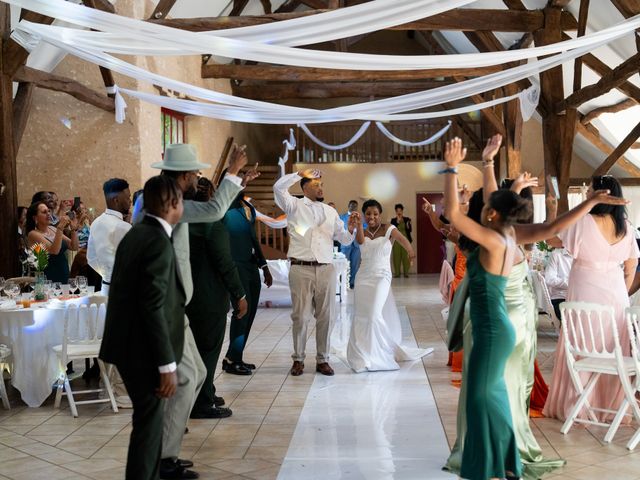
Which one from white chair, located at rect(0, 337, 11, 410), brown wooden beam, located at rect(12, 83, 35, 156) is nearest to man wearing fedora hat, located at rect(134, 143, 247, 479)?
white chair, located at rect(0, 337, 11, 410)

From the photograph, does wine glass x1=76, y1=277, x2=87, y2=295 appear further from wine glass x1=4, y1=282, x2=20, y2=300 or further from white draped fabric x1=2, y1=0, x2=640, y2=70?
white draped fabric x1=2, y1=0, x2=640, y2=70

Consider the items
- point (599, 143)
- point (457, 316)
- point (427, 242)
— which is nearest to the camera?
point (457, 316)

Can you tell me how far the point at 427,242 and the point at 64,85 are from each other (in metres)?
11.5

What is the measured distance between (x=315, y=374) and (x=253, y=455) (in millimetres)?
2301

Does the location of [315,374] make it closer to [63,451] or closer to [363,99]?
[63,451]

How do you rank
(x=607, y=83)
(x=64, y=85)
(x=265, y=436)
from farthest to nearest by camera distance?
(x=607, y=83) → (x=64, y=85) → (x=265, y=436)

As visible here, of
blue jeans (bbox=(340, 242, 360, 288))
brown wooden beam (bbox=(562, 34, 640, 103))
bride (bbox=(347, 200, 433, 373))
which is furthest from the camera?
blue jeans (bbox=(340, 242, 360, 288))

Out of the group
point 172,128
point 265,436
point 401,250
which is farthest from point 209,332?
point 401,250

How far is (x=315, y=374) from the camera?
6742mm

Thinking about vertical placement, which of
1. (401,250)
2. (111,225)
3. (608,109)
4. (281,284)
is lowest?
(401,250)

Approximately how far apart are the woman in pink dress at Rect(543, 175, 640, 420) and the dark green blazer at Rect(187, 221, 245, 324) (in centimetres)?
212

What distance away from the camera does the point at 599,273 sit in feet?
16.8

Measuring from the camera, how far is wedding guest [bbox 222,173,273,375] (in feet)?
21.4

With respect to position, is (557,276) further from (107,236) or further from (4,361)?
(4,361)
